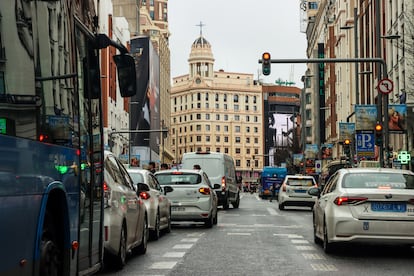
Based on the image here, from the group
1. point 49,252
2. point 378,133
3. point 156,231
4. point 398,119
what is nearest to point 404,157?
point 398,119

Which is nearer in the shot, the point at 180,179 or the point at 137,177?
the point at 137,177

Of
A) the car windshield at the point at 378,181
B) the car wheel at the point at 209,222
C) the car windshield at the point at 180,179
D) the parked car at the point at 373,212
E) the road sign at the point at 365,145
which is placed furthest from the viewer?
the road sign at the point at 365,145

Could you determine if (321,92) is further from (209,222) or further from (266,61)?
(209,222)

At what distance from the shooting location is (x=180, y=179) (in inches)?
901

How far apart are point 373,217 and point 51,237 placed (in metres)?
7.64

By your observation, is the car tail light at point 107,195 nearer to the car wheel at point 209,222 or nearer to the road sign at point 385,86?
the car wheel at point 209,222

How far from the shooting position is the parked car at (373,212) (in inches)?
528

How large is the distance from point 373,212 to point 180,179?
32.6 feet

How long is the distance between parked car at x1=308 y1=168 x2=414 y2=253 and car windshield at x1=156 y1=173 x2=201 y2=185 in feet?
28.7

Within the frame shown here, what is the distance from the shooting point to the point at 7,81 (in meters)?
5.56

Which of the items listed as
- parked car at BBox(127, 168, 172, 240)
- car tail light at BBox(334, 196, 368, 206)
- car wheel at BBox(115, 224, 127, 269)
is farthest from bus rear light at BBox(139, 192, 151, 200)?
car wheel at BBox(115, 224, 127, 269)

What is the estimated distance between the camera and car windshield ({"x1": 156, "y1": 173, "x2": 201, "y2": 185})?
22734 mm

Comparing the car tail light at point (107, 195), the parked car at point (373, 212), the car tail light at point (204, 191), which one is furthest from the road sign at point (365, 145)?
the car tail light at point (107, 195)

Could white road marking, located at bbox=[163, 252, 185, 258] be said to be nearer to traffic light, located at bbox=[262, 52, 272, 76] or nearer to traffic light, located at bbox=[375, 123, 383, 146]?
traffic light, located at bbox=[262, 52, 272, 76]
